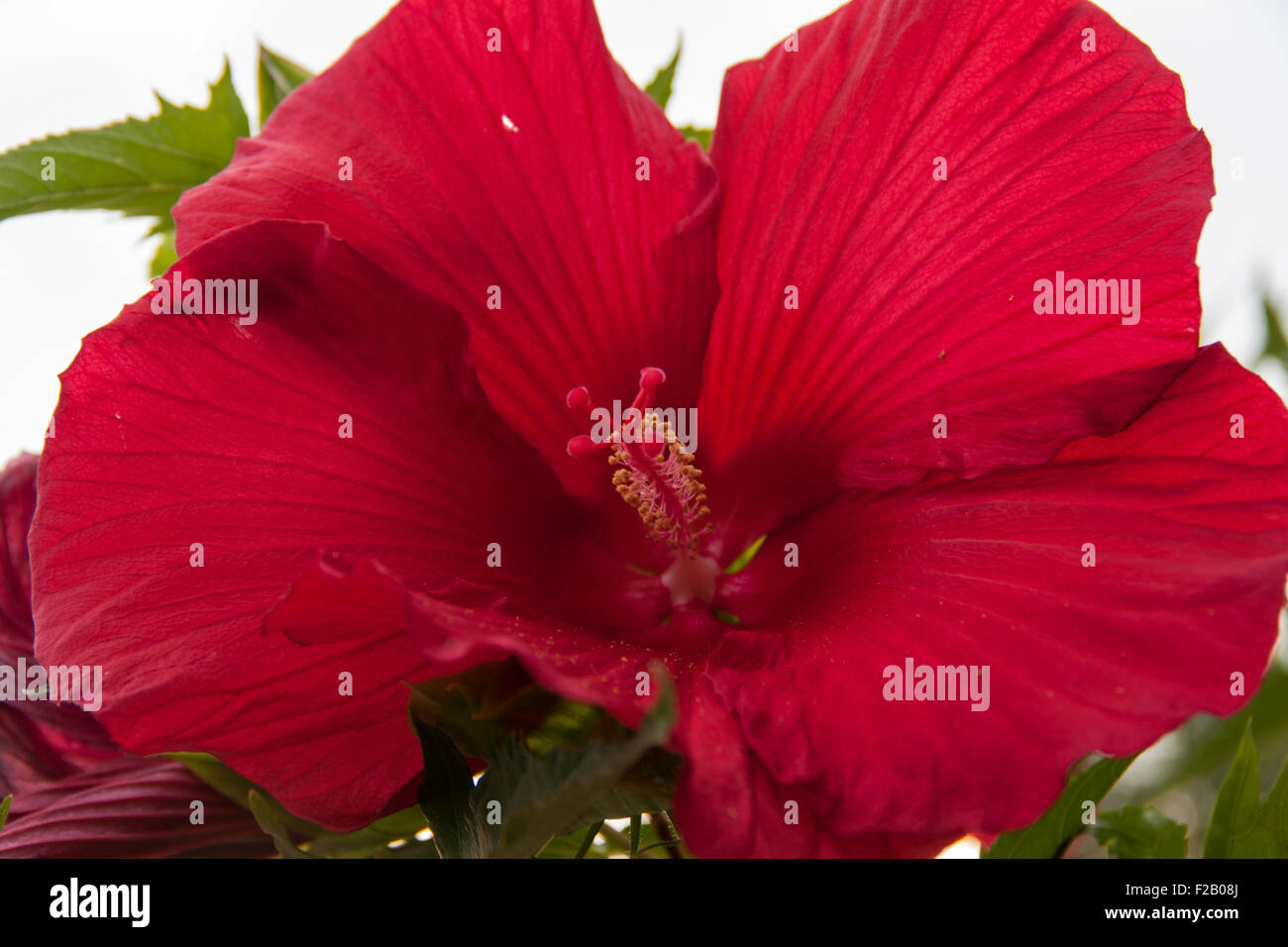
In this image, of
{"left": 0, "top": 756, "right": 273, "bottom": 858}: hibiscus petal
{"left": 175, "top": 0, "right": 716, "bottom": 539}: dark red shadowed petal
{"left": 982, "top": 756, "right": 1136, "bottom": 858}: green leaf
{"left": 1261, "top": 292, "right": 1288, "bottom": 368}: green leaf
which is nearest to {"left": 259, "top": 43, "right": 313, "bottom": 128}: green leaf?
{"left": 175, "top": 0, "right": 716, "bottom": 539}: dark red shadowed petal

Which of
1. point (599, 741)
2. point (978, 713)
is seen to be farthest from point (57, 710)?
point (978, 713)

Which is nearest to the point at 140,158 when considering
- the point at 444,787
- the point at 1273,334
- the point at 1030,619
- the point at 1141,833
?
the point at 444,787

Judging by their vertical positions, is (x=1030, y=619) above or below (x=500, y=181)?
below

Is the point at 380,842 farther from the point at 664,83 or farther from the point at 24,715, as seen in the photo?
the point at 664,83

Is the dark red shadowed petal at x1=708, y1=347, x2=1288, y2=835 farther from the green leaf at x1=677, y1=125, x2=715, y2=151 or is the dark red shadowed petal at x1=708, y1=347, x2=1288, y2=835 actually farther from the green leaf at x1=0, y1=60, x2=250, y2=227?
the green leaf at x1=0, y1=60, x2=250, y2=227

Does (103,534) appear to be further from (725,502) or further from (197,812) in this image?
(725,502)

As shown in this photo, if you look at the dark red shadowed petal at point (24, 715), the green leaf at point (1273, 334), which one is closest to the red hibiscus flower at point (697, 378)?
the dark red shadowed petal at point (24, 715)
